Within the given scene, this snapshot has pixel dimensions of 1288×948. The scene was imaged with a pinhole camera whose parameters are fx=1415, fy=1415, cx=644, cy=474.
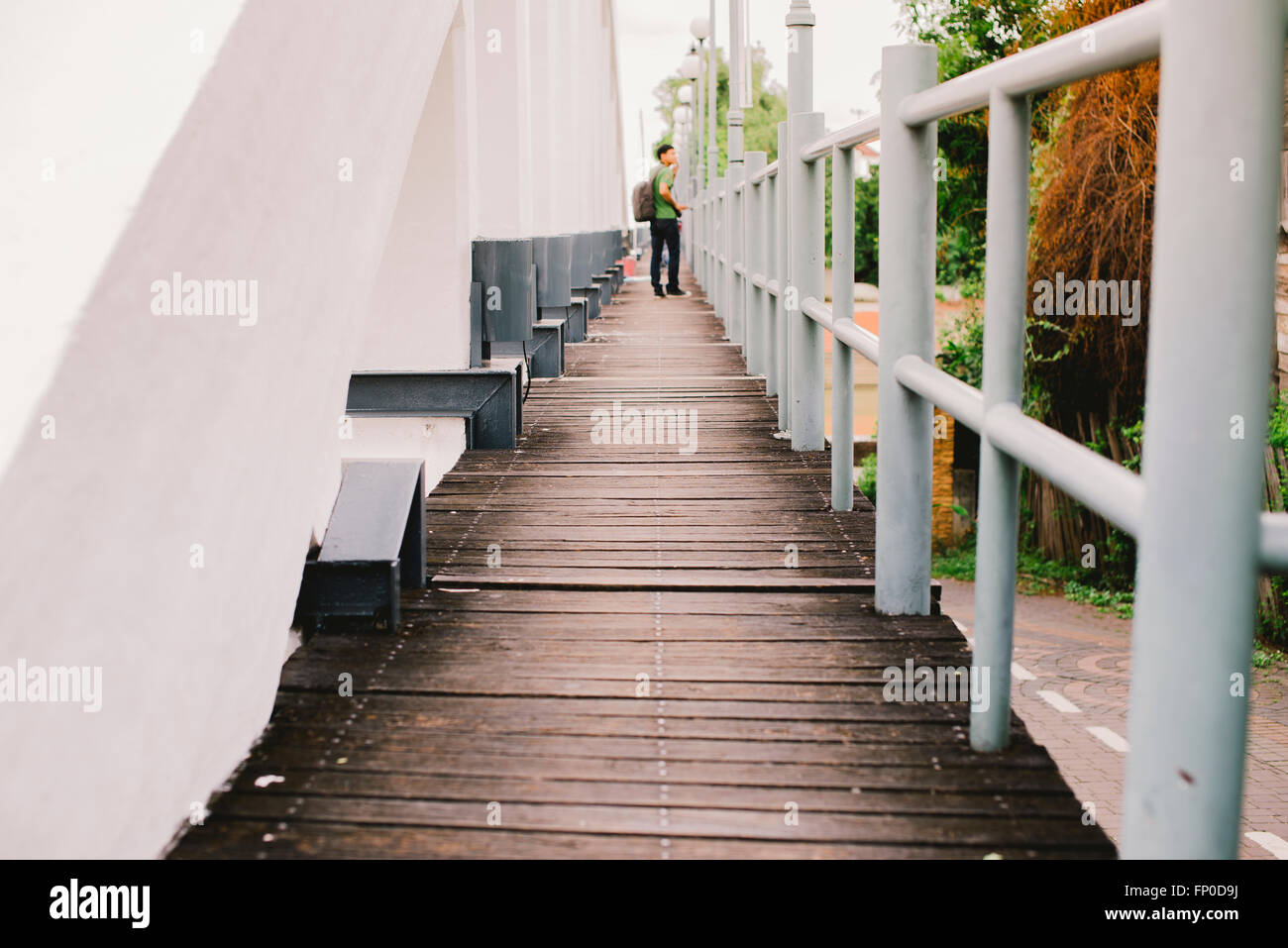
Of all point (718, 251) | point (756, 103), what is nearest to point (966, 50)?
point (718, 251)

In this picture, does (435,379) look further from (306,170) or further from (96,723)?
(96,723)

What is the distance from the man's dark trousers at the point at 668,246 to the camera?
16948mm

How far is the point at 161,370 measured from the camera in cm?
199

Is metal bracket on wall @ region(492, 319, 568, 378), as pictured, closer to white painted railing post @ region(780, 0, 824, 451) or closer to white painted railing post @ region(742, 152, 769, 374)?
white painted railing post @ region(742, 152, 769, 374)

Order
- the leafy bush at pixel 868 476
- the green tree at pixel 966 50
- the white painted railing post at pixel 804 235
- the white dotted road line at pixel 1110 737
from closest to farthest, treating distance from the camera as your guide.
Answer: the white painted railing post at pixel 804 235, the white dotted road line at pixel 1110 737, the green tree at pixel 966 50, the leafy bush at pixel 868 476

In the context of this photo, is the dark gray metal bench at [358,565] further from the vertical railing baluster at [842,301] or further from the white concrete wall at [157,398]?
the vertical railing baluster at [842,301]

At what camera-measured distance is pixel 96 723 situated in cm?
187

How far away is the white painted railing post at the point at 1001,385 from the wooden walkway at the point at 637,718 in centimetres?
11

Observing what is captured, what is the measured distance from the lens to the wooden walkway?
2125 mm

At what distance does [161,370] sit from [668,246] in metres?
15.8

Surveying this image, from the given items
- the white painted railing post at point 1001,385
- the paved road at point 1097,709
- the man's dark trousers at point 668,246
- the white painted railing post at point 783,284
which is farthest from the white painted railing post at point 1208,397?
the man's dark trousers at point 668,246

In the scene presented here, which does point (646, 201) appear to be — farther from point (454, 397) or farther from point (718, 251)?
point (454, 397)

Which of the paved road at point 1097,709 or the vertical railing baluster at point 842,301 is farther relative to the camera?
the paved road at point 1097,709
